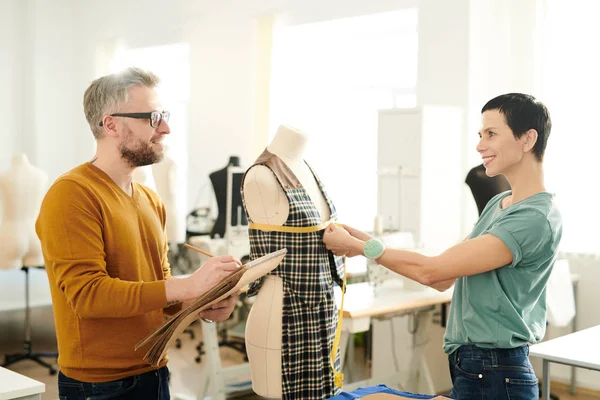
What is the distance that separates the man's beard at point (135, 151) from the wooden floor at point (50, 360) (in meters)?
3.11

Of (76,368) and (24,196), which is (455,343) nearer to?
(76,368)

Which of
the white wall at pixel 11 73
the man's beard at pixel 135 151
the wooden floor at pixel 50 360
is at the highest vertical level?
the white wall at pixel 11 73

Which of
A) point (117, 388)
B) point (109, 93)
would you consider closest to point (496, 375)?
point (117, 388)

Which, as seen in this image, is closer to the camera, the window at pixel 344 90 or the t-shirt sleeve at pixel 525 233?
the t-shirt sleeve at pixel 525 233

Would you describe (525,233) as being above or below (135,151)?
below

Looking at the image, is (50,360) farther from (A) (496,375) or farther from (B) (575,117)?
(A) (496,375)

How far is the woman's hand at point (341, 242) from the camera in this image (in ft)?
8.08

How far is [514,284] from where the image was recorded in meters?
1.95

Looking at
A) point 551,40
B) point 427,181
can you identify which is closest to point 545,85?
point 551,40

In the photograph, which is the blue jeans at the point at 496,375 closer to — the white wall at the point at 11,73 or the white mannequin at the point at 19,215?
the white mannequin at the point at 19,215

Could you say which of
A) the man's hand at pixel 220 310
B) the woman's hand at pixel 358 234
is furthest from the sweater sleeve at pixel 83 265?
the woman's hand at pixel 358 234

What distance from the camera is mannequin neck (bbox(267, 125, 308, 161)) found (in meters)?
2.91

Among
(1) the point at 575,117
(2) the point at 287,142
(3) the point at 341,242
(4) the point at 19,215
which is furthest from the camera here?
(4) the point at 19,215

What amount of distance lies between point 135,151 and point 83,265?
1.09ft
